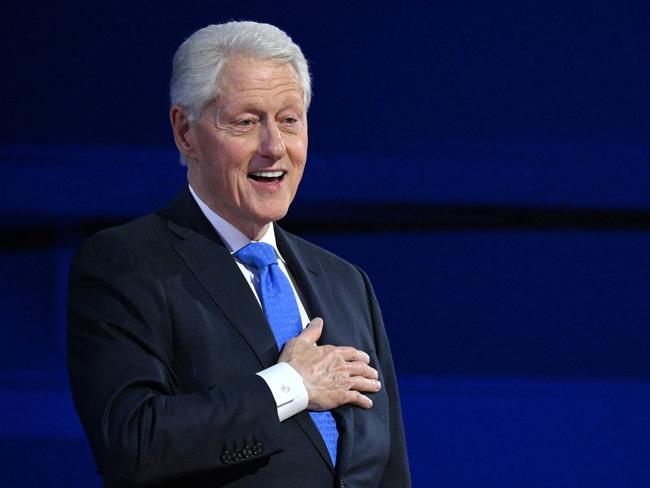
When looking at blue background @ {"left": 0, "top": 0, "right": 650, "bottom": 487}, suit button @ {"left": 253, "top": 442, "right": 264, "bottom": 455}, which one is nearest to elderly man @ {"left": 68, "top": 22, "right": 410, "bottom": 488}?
suit button @ {"left": 253, "top": 442, "right": 264, "bottom": 455}

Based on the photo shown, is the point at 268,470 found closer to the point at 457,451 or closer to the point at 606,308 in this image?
the point at 457,451

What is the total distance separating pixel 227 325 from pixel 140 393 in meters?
0.17

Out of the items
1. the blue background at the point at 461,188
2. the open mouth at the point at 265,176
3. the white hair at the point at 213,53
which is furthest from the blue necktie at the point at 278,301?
the blue background at the point at 461,188

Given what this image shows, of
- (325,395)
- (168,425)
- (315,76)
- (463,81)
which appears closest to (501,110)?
(463,81)

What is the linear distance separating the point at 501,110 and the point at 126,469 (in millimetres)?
1527

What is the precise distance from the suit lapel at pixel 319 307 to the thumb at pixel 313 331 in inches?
1.4

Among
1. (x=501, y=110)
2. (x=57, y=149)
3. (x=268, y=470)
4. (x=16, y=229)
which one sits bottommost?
(x=268, y=470)

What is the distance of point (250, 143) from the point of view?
5.55 ft

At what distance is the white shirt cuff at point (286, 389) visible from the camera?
1.55 meters

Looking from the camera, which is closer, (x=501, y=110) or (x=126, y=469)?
(x=126, y=469)

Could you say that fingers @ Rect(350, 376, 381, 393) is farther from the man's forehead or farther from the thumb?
the man's forehead

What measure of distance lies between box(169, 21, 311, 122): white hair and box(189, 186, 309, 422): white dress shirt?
0.15 m

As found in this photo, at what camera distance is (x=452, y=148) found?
8.91ft

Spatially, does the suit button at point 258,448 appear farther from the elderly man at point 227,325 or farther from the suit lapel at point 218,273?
the suit lapel at point 218,273
